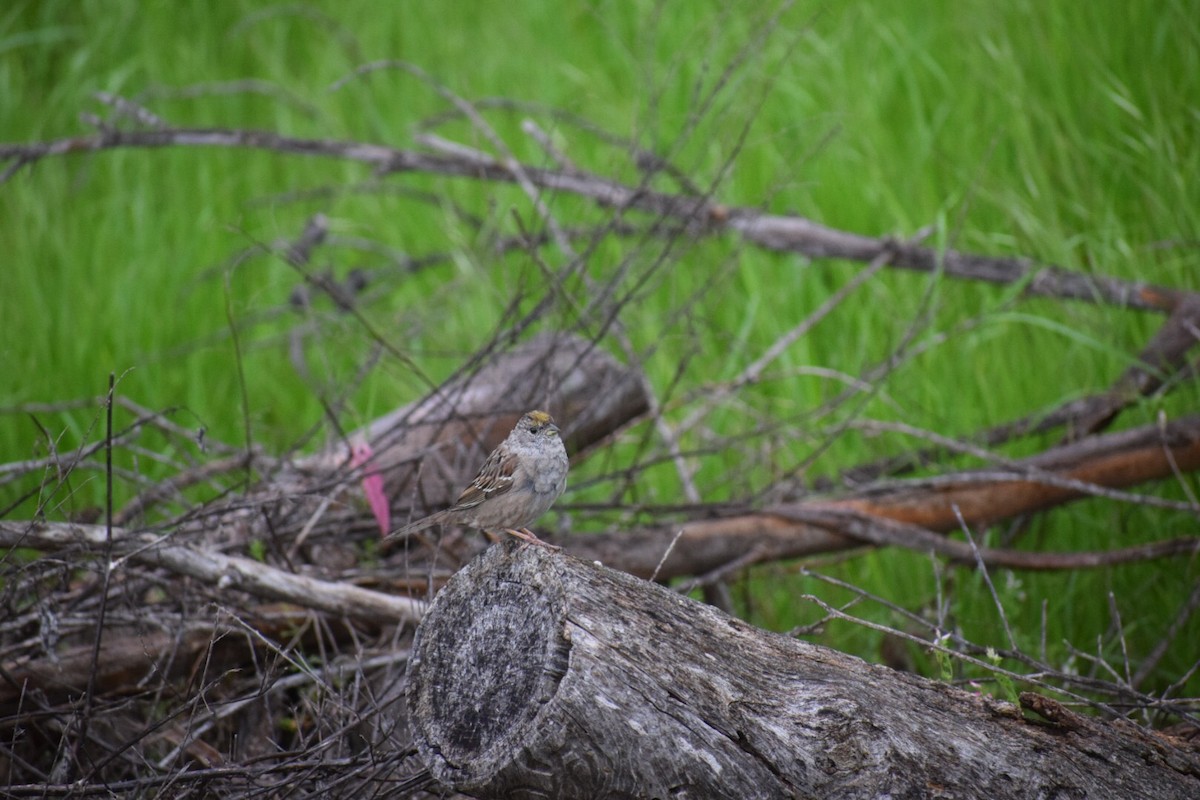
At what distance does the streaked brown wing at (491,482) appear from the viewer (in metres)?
3.20

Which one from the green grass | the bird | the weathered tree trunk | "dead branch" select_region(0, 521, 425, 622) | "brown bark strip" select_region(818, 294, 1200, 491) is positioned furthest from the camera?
the green grass

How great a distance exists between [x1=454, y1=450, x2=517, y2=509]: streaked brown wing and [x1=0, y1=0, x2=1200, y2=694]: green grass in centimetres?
97

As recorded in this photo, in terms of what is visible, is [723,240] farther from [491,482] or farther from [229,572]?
[229,572]

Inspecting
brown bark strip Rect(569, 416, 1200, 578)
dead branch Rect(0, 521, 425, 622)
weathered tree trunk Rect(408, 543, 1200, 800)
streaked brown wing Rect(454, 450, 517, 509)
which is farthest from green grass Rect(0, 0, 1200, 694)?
weathered tree trunk Rect(408, 543, 1200, 800)

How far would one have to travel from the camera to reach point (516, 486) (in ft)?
Answer: 10.4

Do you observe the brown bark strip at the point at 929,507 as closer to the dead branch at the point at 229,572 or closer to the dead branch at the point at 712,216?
the dead branch at the point at 712,216

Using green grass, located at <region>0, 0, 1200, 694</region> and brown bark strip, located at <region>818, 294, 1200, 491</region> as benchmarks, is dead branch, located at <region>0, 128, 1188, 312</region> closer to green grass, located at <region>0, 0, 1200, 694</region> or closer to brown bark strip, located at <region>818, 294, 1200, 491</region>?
green grass, located at <region>0, 0, 1200, 694</region>

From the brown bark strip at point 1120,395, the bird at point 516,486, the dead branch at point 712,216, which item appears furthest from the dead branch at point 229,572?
the dead branch at point 712,216

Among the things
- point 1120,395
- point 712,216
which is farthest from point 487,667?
point 712,216

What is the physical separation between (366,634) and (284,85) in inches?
218

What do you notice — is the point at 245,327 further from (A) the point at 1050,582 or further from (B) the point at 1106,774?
(B) the point at 1106,774

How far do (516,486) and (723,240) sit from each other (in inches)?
137

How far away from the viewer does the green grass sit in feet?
16.7

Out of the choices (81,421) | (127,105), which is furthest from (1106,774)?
(81,421)
